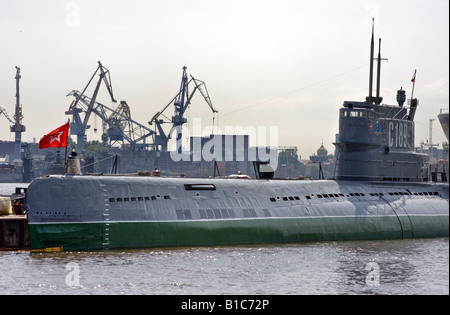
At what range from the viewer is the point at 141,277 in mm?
36531

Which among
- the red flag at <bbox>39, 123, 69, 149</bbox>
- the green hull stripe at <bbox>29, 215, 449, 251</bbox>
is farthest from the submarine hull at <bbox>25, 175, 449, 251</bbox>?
the red flag at <bbox>39, 123, 69, 149</bbox>

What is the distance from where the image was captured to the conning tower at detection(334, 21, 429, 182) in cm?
5450

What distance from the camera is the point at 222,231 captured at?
153 ft

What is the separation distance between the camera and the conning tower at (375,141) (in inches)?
2146

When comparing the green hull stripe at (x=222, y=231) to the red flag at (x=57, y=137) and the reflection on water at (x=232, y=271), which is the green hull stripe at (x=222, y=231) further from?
the red flag at (x=57, y=137)

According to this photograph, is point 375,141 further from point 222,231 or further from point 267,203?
point 222,231

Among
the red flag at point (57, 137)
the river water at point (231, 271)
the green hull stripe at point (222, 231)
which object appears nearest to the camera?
the river water at point (231, 271)

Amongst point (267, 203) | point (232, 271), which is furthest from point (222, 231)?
point (232, 271)

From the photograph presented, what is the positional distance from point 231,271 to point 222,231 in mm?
8451

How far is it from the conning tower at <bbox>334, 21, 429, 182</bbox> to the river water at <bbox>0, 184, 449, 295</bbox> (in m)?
9.37

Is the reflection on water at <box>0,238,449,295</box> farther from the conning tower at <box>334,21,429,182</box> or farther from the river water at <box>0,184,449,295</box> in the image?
the conning tower at <box>334,21,429,182</box>

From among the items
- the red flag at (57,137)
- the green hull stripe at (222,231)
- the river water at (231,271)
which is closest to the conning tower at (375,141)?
the green hull stripe at (222,231)
